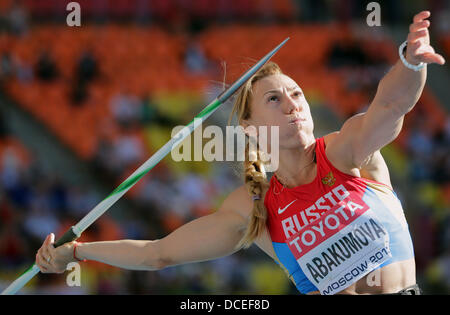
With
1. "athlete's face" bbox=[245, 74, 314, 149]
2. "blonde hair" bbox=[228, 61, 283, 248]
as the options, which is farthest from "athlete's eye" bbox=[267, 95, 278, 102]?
"blonde hair" bbox=[228, 61, 283, 248]

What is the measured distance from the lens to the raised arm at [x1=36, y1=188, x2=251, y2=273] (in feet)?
11.8

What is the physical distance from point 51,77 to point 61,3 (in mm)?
1917

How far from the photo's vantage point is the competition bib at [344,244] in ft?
10.6

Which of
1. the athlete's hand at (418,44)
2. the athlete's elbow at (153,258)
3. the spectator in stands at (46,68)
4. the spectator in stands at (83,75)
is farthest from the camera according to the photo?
the spectator in stands at (46,68)

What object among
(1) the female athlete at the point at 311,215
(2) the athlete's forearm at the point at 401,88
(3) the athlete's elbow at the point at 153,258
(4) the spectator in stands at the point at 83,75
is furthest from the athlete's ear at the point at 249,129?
(4) the spectator in stands at the point at 83,75

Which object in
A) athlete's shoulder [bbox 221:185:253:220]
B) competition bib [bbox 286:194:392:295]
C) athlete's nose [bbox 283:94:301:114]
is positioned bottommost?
competition bib [bbox 286:194:392:295]

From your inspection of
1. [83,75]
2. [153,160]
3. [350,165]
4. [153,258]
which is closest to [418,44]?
[350,165]

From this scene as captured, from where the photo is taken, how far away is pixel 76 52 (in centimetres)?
1070

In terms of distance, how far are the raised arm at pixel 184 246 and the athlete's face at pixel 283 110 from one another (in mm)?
422

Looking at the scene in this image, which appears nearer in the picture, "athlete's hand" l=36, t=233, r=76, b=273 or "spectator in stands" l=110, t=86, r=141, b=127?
"athlete's hand" l=36, t=233, r=76, b=273

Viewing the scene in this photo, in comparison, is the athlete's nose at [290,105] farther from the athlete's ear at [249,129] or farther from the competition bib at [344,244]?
the competition bib at [344,244]

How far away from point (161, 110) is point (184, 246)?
20.8 feet

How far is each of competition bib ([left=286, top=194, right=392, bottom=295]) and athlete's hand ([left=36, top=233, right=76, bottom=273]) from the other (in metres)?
1.26

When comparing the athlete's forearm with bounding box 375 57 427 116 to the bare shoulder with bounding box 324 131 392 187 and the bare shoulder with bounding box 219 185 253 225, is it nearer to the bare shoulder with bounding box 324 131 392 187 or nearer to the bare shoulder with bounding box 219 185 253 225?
the bare shoulder with bounding box 324 131 392 187
